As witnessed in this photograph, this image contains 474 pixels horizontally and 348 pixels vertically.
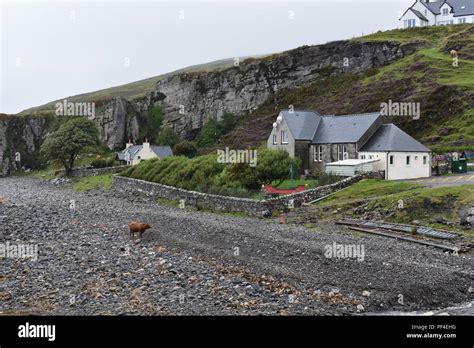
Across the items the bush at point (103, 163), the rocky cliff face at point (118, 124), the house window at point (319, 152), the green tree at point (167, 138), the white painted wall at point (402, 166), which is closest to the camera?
the white painted wall at point (402, 166)

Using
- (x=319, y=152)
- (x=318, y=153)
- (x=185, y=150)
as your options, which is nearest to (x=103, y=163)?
(x=185, y=150)

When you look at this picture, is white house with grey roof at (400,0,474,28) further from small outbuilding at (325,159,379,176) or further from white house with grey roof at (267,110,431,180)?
small outbuilding at (325,159,379,176)

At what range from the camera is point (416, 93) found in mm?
67062

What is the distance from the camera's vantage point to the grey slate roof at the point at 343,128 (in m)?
47.5

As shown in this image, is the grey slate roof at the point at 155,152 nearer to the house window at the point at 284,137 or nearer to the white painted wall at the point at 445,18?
the house window at the point at 284,137

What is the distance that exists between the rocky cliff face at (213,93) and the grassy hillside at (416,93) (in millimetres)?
3234

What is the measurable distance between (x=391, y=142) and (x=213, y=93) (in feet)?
186

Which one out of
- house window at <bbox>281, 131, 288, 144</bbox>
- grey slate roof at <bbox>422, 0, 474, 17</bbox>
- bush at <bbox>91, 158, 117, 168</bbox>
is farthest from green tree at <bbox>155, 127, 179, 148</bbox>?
grey slate roof at <bbox>422, 0, 474, 17</bbox>

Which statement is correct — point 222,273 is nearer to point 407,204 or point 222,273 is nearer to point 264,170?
point 407,204

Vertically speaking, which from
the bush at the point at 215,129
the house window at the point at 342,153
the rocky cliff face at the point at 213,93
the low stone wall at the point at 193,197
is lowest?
the low stone wall at the point at 193,197

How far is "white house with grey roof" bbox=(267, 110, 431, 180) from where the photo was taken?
42.9 meters

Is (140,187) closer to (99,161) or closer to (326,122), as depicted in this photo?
(326,122)

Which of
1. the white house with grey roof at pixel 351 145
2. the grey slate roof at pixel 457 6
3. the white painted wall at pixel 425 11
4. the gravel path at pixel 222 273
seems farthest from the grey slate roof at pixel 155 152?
the grey slate roof at pixel 457 6
